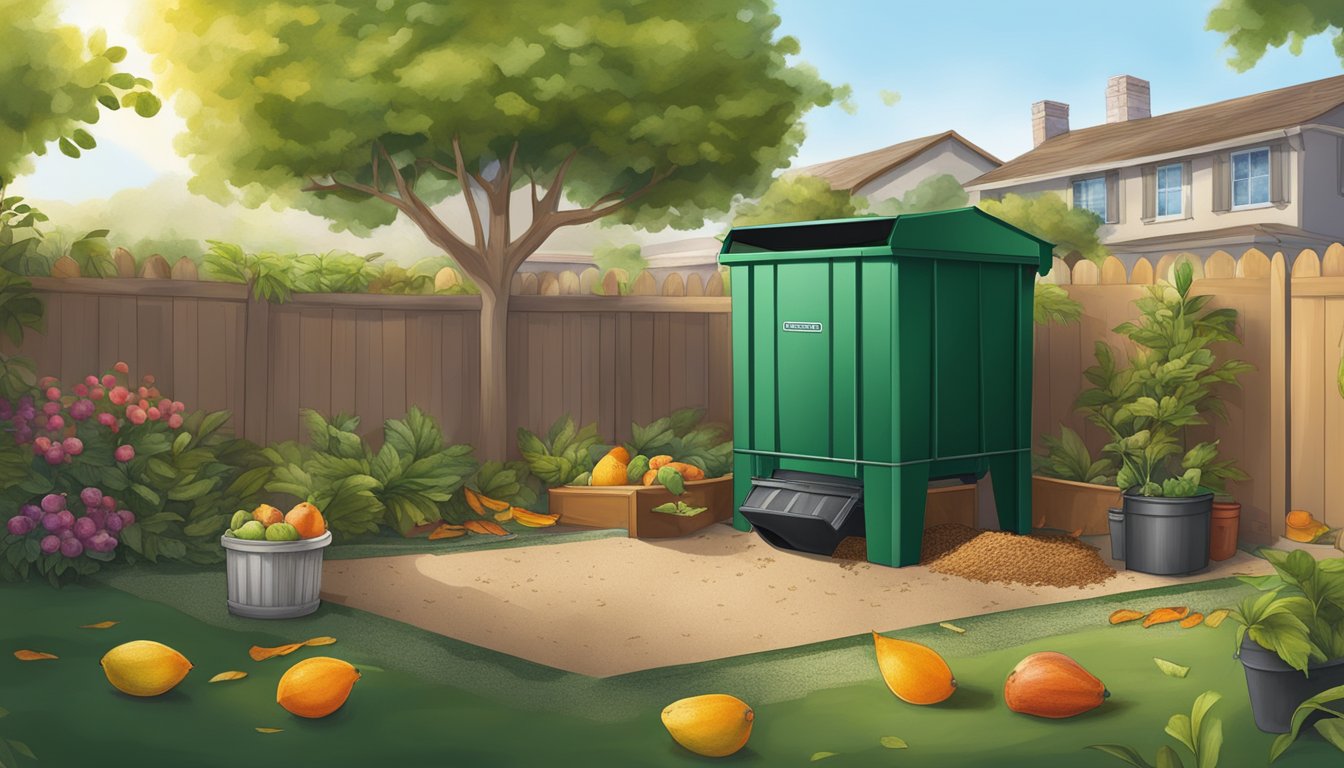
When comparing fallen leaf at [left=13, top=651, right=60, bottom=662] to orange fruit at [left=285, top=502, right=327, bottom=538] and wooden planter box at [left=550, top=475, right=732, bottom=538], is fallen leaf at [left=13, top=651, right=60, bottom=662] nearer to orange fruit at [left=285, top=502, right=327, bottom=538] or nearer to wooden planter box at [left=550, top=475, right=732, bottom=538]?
orange fruit at [left=285, top=502, right=327, bottom=538]

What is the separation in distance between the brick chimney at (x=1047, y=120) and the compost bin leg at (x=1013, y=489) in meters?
23.4

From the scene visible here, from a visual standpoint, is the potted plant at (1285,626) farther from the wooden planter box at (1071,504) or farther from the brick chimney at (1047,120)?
the brick chimney at (1047,120)

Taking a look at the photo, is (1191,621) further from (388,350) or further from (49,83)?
(49,83)

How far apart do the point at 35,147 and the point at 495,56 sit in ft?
9.87

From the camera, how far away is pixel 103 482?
6.43 meters

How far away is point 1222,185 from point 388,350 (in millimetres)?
19725

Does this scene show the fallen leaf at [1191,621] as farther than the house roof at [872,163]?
No

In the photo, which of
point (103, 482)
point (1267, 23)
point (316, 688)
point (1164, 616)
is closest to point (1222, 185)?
point (1267, 23)

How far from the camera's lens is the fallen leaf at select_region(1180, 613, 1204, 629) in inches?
205

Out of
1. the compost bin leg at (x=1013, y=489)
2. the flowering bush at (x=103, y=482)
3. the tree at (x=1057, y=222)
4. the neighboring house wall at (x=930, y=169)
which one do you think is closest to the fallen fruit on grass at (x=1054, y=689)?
the compost bin leg at (x=1013, y=489)

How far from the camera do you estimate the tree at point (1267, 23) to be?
34.8 ft

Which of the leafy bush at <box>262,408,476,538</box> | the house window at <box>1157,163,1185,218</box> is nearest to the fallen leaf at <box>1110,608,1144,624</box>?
the leafy bush at <box>262,408,476,538</box>

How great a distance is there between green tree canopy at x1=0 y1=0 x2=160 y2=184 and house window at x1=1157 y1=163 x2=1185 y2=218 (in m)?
21.8

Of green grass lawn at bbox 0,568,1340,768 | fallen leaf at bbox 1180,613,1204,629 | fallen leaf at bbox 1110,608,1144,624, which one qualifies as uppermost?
fallen leaf at bbox 1180,613,1204,629
